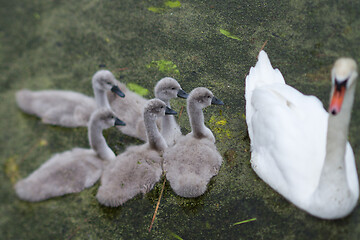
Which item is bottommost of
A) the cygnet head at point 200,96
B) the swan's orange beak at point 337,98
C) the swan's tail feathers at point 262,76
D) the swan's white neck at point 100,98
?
the swan's white neck at point 100,98

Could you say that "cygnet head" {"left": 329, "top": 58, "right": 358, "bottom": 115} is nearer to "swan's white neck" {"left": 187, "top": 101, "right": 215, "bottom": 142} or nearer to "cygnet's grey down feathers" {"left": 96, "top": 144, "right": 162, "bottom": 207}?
"swan's white neck" {"left": 187, "top": 101, "right": 215, "bottom": 142}

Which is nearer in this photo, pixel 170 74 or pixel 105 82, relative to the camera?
pixel 105 82

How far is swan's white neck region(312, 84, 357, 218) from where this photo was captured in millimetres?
1780

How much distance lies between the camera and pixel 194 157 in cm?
233

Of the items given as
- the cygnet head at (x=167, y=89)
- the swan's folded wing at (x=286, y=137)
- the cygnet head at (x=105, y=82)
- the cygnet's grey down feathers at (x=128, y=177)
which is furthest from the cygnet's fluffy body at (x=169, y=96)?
the swan's folded wing at (x=286, y=137)

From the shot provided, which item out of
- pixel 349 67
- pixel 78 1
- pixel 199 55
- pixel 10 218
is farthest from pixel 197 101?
pixel 78 1

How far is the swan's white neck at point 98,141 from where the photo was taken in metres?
2.40

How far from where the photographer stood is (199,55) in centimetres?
304

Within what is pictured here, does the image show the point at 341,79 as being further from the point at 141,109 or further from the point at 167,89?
the point at 141,109

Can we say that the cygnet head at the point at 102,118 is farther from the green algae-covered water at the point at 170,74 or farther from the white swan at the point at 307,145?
the white swan at the point at 307,145

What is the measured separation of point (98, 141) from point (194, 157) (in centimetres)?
68

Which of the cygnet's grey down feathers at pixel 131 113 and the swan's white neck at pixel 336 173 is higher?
the swan's white neck at pixel 336 173

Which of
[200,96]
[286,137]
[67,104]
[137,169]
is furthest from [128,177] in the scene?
[286,137]

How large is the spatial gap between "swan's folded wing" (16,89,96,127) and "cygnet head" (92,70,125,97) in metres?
0.20
